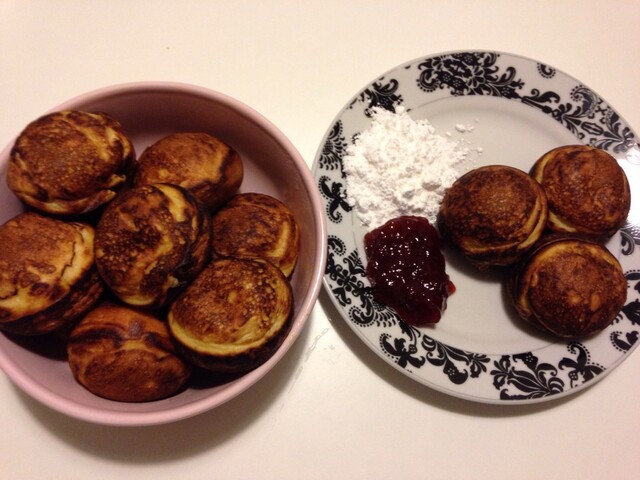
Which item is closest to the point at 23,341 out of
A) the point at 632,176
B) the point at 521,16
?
the point at 632,176

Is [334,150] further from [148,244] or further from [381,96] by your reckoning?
A: [148,244]

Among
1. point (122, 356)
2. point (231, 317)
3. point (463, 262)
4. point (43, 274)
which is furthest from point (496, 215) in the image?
point (43, 274)

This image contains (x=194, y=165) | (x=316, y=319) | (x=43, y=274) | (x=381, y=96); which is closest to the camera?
(x=43, y=274)

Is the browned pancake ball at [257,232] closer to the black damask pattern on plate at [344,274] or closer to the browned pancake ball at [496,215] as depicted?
the black damask pattern on plate at [344,274]

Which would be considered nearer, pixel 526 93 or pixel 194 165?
pixel 194 165

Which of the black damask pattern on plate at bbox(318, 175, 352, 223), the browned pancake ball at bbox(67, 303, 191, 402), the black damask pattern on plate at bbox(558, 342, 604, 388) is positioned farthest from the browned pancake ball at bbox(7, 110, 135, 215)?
the black damask pattern on plate at bbox(558, 342, 604, 388)

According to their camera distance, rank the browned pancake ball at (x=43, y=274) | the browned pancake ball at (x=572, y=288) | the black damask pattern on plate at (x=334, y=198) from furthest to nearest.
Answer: the black damask pattern on plate at (x=334, y=198) < the browned pancake ball at (x=572, y=288) < the browned pancake ball at (x=43, y=274)

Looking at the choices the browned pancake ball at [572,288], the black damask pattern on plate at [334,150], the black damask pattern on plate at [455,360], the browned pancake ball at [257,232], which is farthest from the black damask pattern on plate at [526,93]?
the black damask pattern on plate at [455,360]
